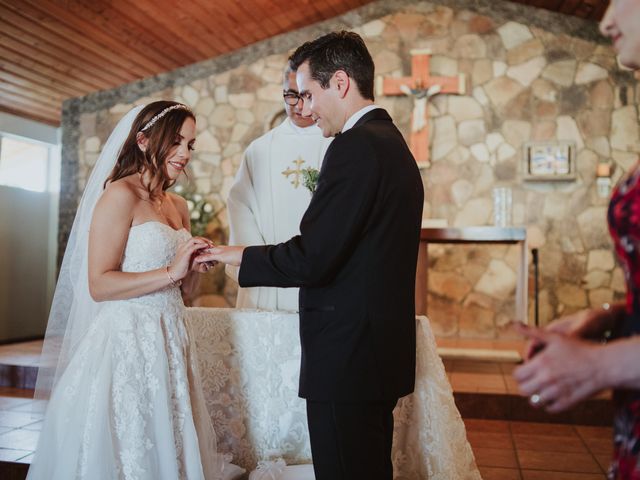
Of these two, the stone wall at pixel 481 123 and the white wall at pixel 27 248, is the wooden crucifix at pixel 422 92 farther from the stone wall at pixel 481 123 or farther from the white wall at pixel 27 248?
the white wall at pixel 27 248

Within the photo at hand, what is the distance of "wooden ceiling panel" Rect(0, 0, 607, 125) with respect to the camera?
5391 mm

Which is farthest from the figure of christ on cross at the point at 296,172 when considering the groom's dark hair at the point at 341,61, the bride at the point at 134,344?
the groom's dark hair at the point at 341,61

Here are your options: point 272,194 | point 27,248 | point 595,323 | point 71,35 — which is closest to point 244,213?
point 272,194

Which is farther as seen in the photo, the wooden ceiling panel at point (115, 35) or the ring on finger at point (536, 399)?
the wooden ceiling panel at point (115, 35)

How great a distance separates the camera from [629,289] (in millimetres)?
964

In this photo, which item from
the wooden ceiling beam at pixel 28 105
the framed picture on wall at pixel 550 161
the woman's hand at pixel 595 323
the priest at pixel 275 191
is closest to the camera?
the woman's hand at pixel 595 323

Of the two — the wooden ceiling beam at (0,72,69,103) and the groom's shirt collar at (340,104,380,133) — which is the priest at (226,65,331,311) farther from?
the wooden ceiling beam at (0,72,69,103)

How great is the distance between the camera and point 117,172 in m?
2.15

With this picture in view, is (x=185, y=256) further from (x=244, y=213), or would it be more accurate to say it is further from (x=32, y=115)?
(x=32, y=115)

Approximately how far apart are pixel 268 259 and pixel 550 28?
6271 millimetres

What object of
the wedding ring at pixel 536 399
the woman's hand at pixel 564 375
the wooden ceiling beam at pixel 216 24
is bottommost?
the wedding ring at pixel 536 399

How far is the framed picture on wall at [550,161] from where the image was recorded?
6.62 m

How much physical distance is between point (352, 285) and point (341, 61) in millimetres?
619

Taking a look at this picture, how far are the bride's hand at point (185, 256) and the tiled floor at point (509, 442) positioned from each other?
5.08 feet
